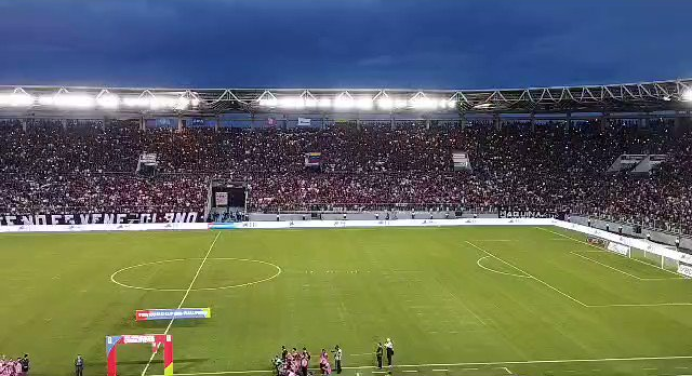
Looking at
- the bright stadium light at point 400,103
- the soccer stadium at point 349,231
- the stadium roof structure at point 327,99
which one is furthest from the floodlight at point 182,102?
the bright stadium light at point 400,103

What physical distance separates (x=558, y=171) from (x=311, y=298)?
174 feet

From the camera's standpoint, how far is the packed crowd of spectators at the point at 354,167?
66812mm

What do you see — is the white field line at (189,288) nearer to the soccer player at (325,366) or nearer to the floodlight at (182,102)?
the soccer player at (325,366)

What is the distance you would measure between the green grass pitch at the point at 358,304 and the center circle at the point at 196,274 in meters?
0.13

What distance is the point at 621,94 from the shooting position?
65688 millimetres

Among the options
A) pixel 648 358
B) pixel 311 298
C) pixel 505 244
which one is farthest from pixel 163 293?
pixel 505 244

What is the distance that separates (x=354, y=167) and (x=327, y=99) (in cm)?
1005

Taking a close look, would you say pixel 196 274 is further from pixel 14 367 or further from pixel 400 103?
pixel 400 103

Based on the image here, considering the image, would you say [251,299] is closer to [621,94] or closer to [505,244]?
[505,244]

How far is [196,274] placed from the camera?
38344mm

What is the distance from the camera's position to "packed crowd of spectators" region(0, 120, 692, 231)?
219ft

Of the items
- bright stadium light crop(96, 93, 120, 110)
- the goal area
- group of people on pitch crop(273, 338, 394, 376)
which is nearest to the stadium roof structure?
bright stadium light crop(96, 93, 120, 110)

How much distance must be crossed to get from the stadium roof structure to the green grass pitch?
22269mm

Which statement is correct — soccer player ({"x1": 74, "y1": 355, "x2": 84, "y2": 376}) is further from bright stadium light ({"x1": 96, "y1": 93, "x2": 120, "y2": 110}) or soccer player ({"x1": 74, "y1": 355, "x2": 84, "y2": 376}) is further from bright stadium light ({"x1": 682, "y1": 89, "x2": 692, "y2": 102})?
bright stadium light ({"x1": 682, "y1": 89, "x2": 692, "y2": 102})
